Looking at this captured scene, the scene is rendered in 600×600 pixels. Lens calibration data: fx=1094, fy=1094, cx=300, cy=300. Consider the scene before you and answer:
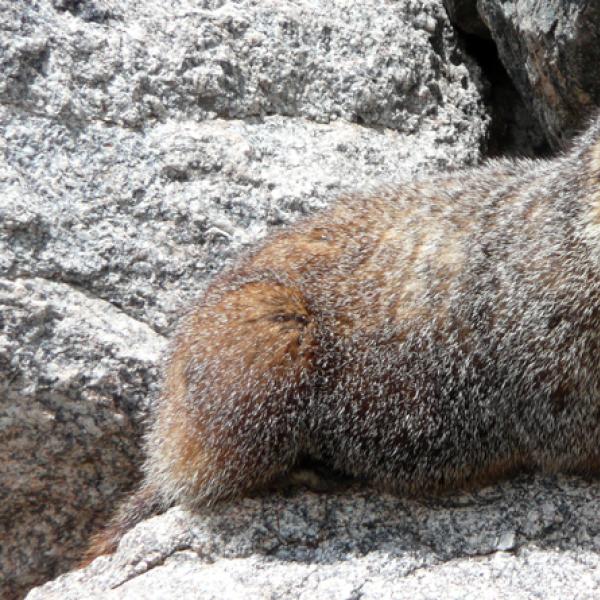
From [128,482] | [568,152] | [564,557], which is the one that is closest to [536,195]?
[568,152]

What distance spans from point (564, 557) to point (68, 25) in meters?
3.05

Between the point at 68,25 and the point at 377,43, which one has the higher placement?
the point at 68,25

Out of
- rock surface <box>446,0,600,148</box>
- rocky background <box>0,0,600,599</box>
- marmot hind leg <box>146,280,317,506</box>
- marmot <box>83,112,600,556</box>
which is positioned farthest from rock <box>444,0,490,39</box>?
marmot hind leg <box>146,280,317,506</box>

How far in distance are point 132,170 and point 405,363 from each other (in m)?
1.52

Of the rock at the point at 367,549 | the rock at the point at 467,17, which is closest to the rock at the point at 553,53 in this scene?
the rock at the point at 467,17

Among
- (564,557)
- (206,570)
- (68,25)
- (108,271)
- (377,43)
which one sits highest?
(68,25)

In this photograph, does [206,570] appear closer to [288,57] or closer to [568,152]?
[568,152]

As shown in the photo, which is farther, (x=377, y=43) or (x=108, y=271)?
(x=377, y=43)

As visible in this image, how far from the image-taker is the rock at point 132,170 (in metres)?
4.51

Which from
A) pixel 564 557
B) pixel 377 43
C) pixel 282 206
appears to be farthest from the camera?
pixel 377 43

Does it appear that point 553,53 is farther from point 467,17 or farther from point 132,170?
point 132,170

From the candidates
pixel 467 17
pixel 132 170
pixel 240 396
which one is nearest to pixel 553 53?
pixel 467 17

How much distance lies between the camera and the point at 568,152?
4.28 meters

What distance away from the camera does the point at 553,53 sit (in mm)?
4738
